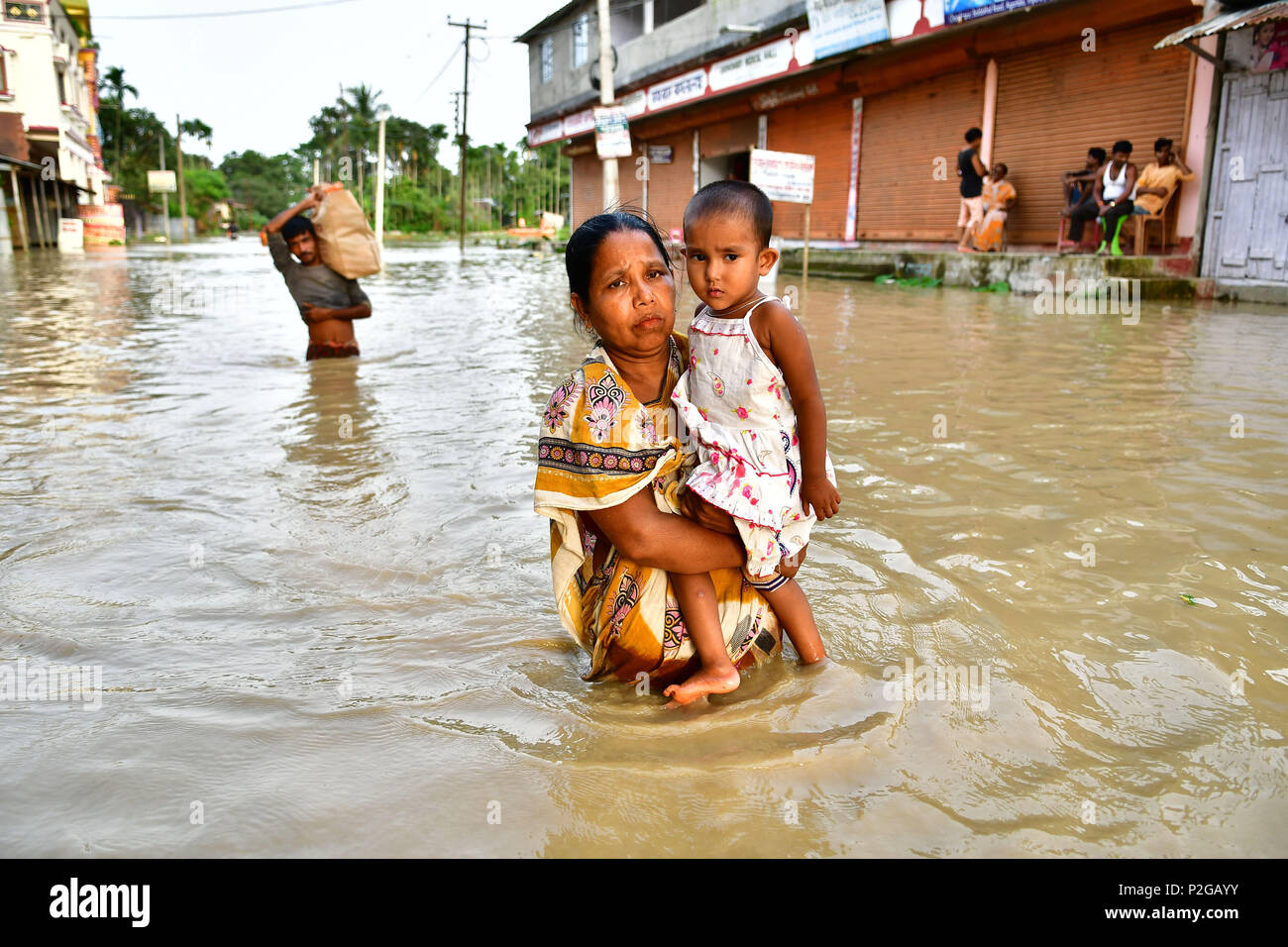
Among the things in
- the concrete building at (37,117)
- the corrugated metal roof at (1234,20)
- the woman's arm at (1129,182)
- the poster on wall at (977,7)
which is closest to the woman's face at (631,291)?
the corrugated metal roof at (1234,20)

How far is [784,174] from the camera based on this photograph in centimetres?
1111

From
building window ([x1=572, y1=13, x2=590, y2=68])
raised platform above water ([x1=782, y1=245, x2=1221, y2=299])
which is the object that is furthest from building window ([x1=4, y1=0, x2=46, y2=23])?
raised platform above water ([x1=782, y1=245, x2=1221, y2=299])

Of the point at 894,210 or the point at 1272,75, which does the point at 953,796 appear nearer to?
the point at 1272,75

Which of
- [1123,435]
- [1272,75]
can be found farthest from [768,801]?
[1272,75]

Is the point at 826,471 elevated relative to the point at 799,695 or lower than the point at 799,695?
elevated

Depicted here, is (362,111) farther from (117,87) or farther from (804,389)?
(804,389)

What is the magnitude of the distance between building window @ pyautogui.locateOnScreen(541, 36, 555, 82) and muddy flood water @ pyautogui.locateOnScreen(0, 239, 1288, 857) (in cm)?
3061

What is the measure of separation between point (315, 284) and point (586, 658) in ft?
17.7

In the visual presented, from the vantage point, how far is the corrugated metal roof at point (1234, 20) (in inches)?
374

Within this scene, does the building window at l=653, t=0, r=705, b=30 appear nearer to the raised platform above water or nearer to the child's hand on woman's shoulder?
the raised platform above water

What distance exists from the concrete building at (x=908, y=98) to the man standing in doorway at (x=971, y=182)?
2.09ft

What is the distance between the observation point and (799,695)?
7.43 ft
